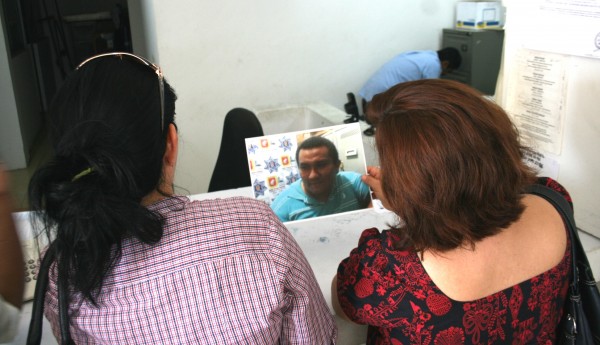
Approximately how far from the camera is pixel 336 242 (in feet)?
4.55

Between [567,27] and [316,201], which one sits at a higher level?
[567,27]

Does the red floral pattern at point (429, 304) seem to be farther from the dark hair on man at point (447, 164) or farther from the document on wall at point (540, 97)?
the document on wall at point (540, 97)

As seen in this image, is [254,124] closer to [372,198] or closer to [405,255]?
[372,198]

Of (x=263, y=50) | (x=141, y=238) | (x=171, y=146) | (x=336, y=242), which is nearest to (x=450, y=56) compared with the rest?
(x=263, y=50)

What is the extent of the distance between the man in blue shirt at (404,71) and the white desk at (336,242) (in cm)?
210

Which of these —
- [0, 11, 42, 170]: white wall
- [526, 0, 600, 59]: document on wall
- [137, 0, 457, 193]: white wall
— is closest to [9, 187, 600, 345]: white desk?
[526, 0, 600, 59]: document on wall

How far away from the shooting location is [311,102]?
360 cm

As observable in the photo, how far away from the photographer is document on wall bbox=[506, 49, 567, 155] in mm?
1441

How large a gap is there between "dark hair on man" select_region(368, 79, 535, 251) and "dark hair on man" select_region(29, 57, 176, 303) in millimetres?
390

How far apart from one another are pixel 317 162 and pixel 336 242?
0.74 ft

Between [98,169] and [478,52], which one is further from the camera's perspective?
[478,52]

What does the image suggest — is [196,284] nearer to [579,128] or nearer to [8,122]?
[579,128]

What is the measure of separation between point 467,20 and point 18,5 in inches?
161

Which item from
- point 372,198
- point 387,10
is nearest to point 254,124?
point 372,198
